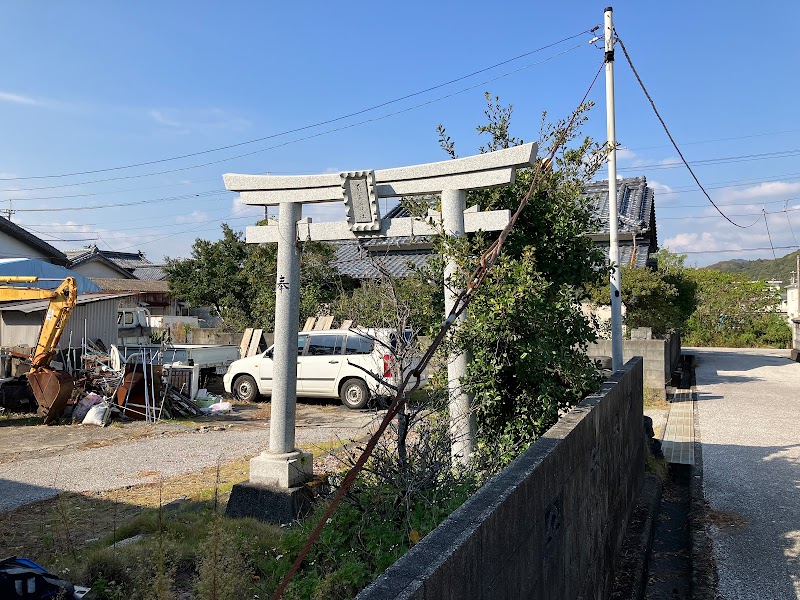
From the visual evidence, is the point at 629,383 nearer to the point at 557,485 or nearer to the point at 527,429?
the point at 527,429

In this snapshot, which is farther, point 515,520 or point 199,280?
point 199,280

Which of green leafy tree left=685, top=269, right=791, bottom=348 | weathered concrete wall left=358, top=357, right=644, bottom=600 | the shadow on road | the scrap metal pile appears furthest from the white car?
green leafy tree left=685, top=269, right=791, bottom=348

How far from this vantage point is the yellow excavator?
1192 cm

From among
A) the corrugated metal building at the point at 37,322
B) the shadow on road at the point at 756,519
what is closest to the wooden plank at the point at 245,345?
the corrugated metal building at the point at 37,322

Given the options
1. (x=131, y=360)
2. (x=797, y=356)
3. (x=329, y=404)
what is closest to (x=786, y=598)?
(x=329, y=404)

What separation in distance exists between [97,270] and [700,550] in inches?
1374

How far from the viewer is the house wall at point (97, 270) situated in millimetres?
33156

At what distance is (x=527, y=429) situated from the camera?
5.23m

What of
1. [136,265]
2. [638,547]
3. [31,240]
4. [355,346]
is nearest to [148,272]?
[136,265]

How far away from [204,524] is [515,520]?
4.00m

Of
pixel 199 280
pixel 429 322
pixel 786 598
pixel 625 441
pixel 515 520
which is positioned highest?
pixel 199 280

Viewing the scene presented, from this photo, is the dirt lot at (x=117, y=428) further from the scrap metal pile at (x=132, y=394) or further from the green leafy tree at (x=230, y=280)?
the green leafy tree at (x=230, y=280)

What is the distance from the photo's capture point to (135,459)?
9180mm

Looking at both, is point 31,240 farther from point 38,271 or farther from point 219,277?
point 219,277
